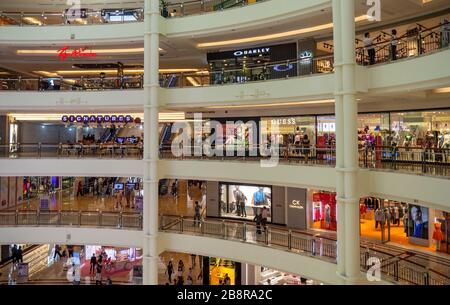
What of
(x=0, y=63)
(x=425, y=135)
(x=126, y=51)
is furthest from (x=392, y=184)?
Answer: (x=0, y=63)

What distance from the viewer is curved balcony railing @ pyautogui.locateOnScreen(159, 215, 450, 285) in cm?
912

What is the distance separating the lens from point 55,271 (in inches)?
711

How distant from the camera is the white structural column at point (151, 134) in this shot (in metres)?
13.6

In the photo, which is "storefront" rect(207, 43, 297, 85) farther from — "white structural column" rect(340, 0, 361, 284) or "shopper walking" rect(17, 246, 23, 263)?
"shopper walking" rect(17, 246, 23, 263)

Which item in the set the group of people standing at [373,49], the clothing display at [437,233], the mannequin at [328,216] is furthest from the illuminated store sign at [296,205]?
the group of people standing at [373,49]

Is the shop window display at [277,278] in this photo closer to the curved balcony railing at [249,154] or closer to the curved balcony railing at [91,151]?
the curved balcony railing at [249,154]

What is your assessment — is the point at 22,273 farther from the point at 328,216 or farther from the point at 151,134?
the point at 328,216

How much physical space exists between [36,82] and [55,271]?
29.9 feet

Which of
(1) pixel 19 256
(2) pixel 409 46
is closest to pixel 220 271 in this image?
(1) pixel 19 256

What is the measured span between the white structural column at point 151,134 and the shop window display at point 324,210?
21.9 feet

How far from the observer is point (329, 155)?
1273 cm

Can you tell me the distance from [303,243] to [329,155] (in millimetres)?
3140

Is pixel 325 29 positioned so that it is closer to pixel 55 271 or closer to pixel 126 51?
pixel 126 51

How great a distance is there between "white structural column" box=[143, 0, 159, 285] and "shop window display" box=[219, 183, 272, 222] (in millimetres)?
4823
